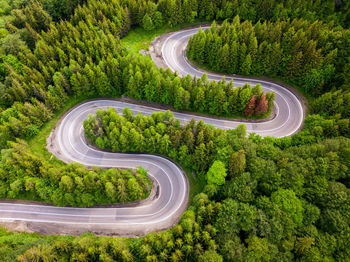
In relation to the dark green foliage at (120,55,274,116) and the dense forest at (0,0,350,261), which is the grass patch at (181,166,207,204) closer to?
the dense forest at (0,0,350,261)

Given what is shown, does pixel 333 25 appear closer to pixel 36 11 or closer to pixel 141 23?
pixel 141 23

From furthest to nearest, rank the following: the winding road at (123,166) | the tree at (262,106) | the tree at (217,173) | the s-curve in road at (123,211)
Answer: the tree at (262,106) < the winding road at (123,166) < the s-curve in road at (123,211) < the tree at (217,173)

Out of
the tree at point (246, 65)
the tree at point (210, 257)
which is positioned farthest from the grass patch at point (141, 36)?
the tree at point (210, 257)

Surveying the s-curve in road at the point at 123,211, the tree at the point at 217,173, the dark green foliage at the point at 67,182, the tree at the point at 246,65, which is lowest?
the s-curve in road at the point at 123,211

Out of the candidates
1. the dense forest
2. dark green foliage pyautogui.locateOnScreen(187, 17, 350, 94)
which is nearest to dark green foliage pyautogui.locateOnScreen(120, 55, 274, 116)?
the dense forest

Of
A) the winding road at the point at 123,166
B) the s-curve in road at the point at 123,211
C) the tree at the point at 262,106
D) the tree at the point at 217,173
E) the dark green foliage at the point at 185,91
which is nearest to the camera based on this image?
the tree at the point at 217,173

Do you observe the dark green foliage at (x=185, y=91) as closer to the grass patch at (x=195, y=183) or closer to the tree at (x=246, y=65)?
the tree at (x=246, y=65)

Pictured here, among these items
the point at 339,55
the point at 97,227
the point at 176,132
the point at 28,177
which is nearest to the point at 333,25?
the point at 339,55
